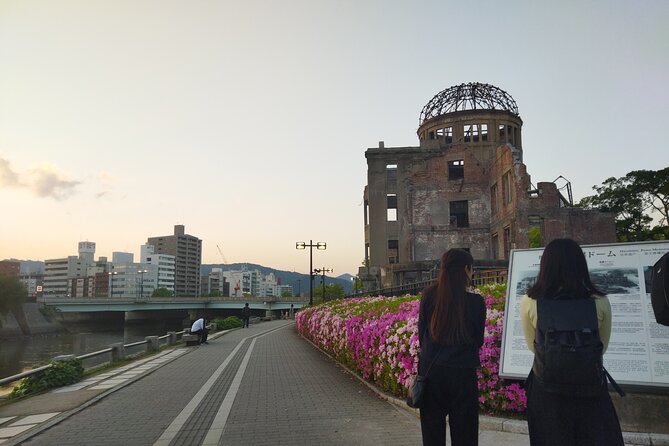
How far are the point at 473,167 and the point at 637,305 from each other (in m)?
38.2

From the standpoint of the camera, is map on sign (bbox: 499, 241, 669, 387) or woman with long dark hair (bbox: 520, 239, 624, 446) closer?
woman with long dark hair (bbox: 520, 239, 624, 446)

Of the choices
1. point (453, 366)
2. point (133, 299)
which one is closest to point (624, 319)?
point (453, 366)

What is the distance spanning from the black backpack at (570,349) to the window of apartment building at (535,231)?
3011cm

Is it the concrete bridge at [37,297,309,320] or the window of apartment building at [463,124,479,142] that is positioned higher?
the window of apartment building at [463,124,479,142]

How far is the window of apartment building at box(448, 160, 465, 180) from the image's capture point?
140 ft

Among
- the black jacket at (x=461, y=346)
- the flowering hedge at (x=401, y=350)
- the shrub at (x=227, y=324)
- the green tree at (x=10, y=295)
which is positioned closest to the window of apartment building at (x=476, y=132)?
the shrub at (x=227, y=324)

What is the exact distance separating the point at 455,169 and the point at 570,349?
41.3 metres

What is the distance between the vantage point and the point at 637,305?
5160 millimetres

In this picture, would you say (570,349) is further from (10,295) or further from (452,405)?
(10,295)

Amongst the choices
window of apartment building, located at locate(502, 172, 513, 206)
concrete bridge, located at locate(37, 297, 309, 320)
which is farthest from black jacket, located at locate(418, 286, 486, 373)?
concrete bridge, located at locate(37, 297, 309, 320)

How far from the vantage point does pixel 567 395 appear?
3.14 m

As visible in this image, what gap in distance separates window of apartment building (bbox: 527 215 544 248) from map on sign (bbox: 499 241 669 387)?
27.4 metres

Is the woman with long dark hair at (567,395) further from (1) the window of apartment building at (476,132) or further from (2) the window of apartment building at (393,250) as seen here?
(2) the window of apartment building at (393,250)

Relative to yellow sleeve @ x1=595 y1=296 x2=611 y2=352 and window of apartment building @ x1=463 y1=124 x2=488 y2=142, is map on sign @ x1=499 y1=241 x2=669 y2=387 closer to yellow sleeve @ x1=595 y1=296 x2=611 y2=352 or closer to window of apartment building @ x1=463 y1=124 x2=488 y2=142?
yellow sleeve @ x1=595 y1=296 x2=611 y2=352
